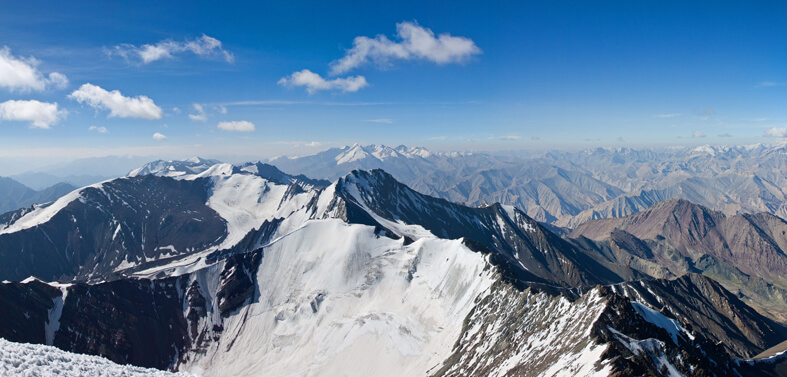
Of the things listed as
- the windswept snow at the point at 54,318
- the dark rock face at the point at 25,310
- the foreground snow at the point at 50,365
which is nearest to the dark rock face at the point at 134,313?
the dark rock face at the point at 25,310

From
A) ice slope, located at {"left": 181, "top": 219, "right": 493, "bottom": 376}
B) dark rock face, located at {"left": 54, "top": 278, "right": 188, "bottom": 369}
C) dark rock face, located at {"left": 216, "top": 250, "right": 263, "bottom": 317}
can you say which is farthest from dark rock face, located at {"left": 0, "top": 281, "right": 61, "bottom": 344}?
dark rock face, located at {"left": 216, "top": 250, "right": 263, "bottom": 317}

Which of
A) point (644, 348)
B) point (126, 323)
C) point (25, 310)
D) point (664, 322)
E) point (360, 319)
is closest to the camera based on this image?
point (644, 348)

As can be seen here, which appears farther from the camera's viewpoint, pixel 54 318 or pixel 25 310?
pixel 54 318

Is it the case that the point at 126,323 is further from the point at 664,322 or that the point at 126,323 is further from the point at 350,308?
the point at 664,322

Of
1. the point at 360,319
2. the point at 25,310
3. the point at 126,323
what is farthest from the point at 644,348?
the point at 25,310

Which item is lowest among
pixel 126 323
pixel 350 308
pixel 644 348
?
pixel 350 308

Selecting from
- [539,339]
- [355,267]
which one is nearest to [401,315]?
[355,267]

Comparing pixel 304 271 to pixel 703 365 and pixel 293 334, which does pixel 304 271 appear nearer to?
pixel 293 334

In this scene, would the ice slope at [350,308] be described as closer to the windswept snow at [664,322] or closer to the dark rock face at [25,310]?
the dark rock face at [25,310]
